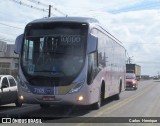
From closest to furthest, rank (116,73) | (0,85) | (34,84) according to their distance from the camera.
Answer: (34,84)
(0,85)
(116,73)

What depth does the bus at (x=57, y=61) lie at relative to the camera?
15.4 metres

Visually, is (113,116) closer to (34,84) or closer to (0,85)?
(34,84)

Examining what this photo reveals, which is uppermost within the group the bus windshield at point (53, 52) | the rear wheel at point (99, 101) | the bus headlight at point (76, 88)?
the bus windshield at point (53, 52)

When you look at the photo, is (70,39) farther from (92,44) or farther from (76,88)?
(76,88)

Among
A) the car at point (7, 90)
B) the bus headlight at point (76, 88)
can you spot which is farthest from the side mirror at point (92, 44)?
the car at point (7, 90)

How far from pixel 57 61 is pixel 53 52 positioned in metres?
0.38

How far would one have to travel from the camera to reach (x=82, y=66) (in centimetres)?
1563

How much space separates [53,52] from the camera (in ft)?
51.6

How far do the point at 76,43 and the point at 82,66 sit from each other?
918 mm

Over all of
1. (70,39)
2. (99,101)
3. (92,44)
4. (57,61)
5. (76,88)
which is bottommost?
(99,101)

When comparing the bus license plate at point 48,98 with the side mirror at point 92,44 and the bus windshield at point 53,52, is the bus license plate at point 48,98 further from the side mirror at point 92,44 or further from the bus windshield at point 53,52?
the side mirror at point 92,44

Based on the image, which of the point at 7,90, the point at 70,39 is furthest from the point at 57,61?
the point at 7,90

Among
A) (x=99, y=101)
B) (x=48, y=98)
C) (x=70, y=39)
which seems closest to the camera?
(x=48, y=98)

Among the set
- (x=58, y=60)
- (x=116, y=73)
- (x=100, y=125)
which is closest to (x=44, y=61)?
(x=58, y=60)
